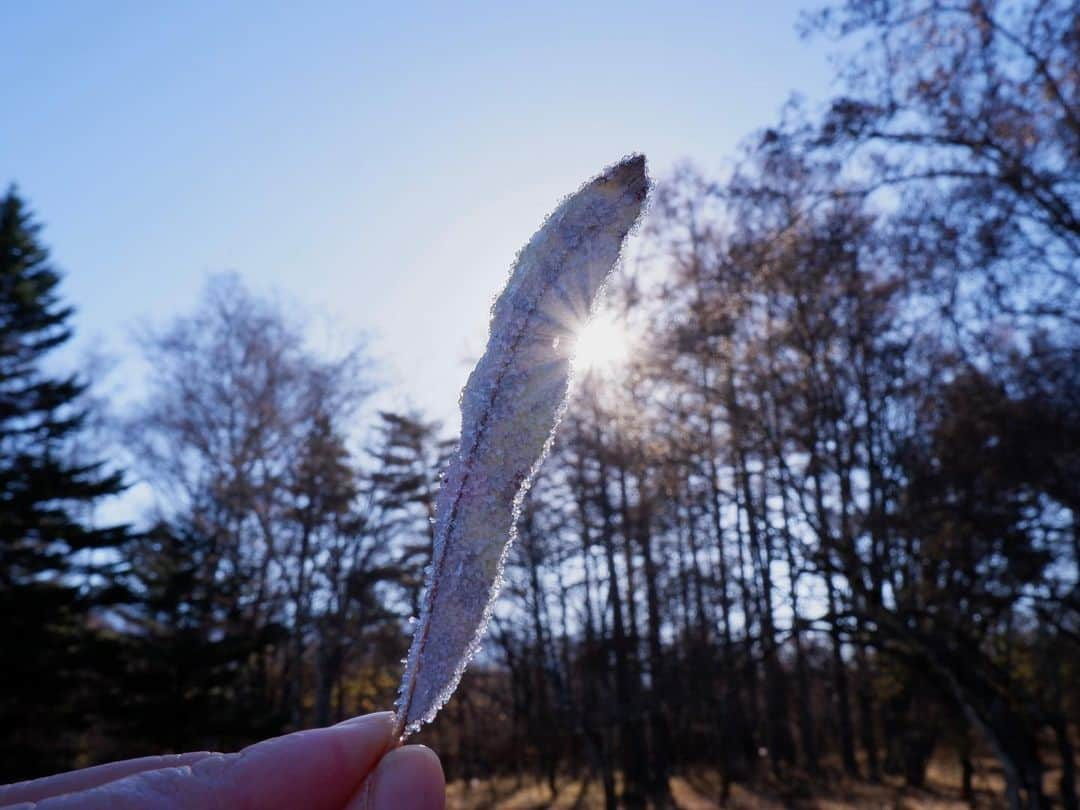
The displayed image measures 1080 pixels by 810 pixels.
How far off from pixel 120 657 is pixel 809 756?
20.8 meters

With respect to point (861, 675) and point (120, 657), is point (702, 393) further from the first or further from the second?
point (861, 675)

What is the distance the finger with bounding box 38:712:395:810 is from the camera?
1.05 meters

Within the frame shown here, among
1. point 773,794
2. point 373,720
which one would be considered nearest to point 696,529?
point 773,794

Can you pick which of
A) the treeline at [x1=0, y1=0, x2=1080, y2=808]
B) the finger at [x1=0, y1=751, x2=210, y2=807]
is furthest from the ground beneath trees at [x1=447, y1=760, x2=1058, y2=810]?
the finger at [x1=0, y1=751, x2=210, y2=807]

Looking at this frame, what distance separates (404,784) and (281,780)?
153mm

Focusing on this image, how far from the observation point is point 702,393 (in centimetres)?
1177

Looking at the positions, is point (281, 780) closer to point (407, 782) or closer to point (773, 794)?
point (407, 782)

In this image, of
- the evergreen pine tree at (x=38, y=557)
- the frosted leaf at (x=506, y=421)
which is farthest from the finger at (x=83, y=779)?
the evergreen pine tree at (x=38, y=557)

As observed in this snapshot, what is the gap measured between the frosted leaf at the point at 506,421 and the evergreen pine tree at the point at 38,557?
2002cm

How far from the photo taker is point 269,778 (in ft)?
3.61

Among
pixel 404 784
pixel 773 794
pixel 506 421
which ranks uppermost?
pixel 506 421

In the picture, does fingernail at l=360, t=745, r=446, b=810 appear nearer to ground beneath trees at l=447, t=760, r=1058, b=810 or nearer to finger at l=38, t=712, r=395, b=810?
finger at l=38, t=712, r=395, b=810

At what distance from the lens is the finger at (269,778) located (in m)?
1.05

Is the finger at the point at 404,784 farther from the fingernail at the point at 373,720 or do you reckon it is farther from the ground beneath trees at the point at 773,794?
the ground beneath trees at the point at 773,794
